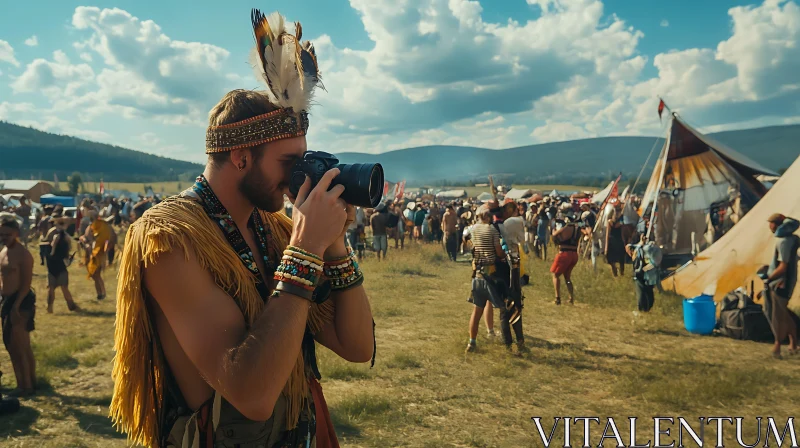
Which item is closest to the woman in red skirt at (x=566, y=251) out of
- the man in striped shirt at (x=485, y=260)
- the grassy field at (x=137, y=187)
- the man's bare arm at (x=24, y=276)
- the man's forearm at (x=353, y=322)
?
the man in striped shirt at (x=485, y=260)

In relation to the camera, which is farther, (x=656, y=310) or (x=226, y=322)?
(x=656, y=310)

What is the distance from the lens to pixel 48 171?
16538 centimetres

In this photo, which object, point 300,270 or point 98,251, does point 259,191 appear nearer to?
point 300,270

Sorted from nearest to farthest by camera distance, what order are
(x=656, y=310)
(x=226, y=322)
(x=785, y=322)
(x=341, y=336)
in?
(x=226, y=322) → (x=341, y=336) → (x=785, y=322) → (x=656, y=310)

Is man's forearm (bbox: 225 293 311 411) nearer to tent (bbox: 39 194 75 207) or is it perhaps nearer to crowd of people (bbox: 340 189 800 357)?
crowd of people (bbox: 340 189 800 357)

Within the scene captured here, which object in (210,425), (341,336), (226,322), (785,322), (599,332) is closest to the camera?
(226,322)

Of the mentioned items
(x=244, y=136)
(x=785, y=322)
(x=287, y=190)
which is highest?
(x=244, y=136)

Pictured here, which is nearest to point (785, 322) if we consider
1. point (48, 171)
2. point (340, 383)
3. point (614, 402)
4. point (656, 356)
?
point (656, 356)

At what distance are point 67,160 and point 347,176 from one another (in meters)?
207

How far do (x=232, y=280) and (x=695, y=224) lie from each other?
14670 millimetres

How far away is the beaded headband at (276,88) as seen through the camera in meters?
1.64

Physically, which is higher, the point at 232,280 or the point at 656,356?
the point at 232,280

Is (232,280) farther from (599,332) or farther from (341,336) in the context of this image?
(599,332)

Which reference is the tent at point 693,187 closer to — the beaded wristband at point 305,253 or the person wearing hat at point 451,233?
the person wearing hat at point 451,233
